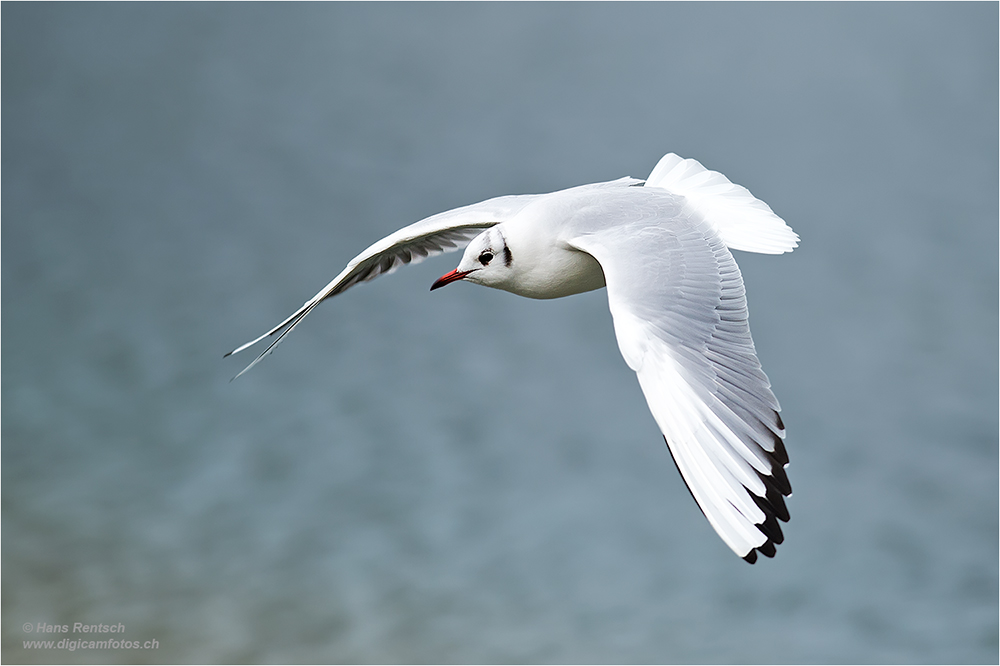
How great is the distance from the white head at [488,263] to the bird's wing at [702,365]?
6.3 inches

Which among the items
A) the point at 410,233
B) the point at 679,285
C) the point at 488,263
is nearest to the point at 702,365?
the point at 679,285

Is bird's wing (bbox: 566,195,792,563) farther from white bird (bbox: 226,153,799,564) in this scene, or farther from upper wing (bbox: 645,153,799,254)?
upper wing (bbox: 645,153,799,254)

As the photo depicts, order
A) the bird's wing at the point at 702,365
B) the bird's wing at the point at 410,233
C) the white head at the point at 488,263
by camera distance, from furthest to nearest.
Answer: the bird's wing at the point at 410,233 < the white head at the point at 488,263 < the bird's wing at the point at 702,365

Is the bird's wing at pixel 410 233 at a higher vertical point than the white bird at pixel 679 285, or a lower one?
higher

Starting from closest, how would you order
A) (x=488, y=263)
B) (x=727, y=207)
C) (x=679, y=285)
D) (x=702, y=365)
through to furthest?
(x=702, y=365)
(x=679, y=285)
(x=488, y=263)
(x=727, y=207)

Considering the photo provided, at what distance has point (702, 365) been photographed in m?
1.35

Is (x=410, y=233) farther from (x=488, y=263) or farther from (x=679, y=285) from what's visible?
(x=679, y=285)

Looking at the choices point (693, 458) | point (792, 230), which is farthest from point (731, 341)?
point (792, 230)

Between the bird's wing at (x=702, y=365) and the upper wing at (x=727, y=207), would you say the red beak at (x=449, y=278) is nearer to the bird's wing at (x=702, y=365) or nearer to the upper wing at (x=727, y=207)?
the bird's wing at (x=702, y=365)

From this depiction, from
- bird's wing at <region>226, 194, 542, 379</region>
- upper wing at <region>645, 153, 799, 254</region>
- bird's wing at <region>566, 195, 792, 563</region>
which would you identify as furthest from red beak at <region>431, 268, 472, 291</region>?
upper wing at <region>645, 153, 799, 254</region>

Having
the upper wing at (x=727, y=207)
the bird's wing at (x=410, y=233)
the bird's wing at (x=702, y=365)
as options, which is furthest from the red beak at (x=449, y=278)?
the upper wing at (x=727, y=207)

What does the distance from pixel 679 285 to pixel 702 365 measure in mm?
169

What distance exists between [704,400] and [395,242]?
834 mm

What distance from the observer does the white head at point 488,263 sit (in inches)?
68.5
